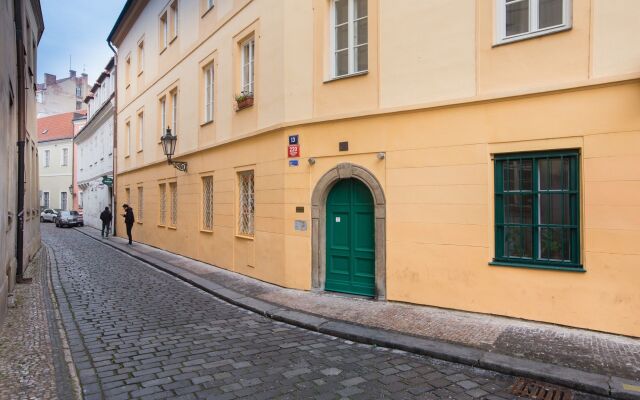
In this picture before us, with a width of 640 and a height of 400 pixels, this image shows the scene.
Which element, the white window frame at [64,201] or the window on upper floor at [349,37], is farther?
the white window frame at [64,201]

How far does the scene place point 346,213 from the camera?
354 inches

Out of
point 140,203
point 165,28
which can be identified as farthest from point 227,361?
point 140,203

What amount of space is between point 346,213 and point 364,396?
476cm

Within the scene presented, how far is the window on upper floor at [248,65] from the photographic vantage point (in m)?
11.3

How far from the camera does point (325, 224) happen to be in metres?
9.20

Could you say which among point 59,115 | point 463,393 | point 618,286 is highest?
point 59,115

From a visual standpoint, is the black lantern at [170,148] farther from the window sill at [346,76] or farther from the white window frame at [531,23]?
the white window frame at [531,23]

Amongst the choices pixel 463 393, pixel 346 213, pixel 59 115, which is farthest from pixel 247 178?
pixel 59 115

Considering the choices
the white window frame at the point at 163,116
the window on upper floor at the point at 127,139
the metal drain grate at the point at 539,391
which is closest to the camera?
the metal drain grate at the point at 539,391

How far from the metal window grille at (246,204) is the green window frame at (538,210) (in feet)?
19.5

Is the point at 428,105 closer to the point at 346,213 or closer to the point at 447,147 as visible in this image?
the point at 447,147

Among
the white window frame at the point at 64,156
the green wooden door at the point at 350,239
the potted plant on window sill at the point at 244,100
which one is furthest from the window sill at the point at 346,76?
the white window frame at the point at 64,156

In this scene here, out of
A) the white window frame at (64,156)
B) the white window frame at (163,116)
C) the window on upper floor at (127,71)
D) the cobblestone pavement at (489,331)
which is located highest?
the window on upper floor at (127,71)

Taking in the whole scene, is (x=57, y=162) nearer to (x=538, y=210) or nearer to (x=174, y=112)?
(x=174, y=112)
